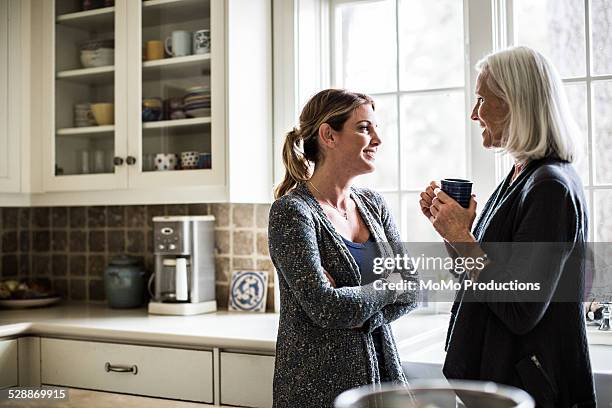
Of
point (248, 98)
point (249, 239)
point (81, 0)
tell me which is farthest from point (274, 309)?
point (81, 0)

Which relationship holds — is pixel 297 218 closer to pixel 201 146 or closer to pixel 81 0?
pixel 201 146

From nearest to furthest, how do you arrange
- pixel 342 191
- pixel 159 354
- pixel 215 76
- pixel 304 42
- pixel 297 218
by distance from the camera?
pixel 297 218 → pixel 342 191 → pixel 159 354 → pixel 215 76 → pixel 304 42

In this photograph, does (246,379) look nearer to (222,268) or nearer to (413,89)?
(222,268)

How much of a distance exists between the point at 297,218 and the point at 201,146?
1.00 meters

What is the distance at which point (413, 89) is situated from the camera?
2.79 m

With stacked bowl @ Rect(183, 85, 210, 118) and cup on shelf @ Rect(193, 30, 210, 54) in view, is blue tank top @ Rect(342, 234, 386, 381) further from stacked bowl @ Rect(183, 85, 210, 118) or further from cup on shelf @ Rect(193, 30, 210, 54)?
cup on shelf @ Rect(193, 30, 210, 54)

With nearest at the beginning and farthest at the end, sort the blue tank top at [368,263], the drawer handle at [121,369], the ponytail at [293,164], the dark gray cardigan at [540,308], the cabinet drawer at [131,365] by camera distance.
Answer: the dark gray cardigan at [540,308] → the blue tank top at [368,263] → the ponytail at [293,164] → the cabinet drawer at [131,365] → the drawer handle at [121,369]

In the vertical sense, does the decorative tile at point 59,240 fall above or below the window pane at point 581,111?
below

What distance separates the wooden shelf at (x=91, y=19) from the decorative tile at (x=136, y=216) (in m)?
0.78

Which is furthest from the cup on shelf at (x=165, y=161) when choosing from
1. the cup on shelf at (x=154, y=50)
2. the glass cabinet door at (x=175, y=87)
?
the cup on shelf at (x=154, y=50)

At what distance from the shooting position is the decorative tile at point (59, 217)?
3.43 meters

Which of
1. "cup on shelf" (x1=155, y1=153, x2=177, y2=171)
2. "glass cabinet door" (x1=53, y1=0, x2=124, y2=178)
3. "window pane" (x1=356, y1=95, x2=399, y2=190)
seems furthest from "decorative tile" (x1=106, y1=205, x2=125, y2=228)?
"window pane" (x1=356, y1=95, x2=399, y2=190)

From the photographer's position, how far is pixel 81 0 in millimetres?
3021

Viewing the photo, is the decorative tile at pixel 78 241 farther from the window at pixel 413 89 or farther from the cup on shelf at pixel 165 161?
the window at pixel 413 89
